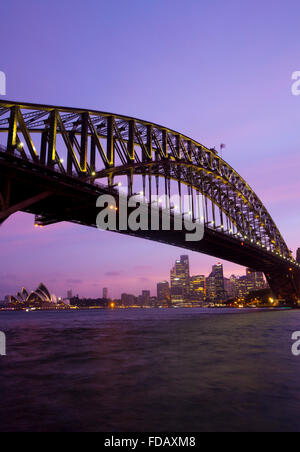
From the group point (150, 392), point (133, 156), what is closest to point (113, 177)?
point (133, 156)

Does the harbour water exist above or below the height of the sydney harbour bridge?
below

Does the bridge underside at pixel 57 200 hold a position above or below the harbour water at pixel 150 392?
above

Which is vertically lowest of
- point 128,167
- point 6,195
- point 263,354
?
point 263,354

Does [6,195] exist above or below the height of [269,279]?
above

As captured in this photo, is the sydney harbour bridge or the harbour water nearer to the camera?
the harbour water

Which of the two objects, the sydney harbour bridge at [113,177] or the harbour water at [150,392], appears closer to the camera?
the harbour water at [150,392]

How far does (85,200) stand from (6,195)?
30.4ft

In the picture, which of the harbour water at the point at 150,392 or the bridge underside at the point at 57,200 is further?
the bridge underside at the point at 57,200

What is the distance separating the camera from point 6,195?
25594 mm

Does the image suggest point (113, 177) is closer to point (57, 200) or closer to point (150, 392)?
point (57, 200)

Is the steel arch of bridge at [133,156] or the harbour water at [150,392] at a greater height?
the steel arch of bridge at [133,156]

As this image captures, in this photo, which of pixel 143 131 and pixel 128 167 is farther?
pixel 143 131
